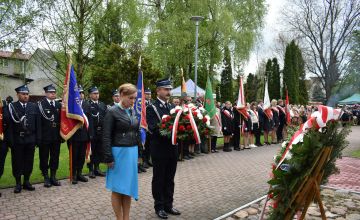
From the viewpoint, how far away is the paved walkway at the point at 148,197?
19.7ft

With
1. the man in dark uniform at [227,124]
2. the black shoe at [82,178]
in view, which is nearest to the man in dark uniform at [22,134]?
the black shoe at [82,178]

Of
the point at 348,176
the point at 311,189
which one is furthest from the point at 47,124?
the point at 348,176

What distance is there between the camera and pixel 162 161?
585 centimetres

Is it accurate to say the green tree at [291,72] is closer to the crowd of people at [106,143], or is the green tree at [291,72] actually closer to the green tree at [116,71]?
the green tree at [116,71]

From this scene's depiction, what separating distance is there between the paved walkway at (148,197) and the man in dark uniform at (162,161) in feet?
0.95

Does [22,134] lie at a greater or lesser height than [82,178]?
greater

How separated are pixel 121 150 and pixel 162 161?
4.00ft

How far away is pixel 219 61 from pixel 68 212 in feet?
87.3

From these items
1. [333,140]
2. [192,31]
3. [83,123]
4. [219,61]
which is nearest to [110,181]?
[333,140]

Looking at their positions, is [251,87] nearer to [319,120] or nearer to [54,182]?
[54,182]

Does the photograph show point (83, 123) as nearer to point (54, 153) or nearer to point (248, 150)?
point (54, 153)

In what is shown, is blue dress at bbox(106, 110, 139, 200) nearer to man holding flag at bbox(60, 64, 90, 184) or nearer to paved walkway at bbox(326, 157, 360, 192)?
man holding flag at bbox(60, 64, 90, 184)

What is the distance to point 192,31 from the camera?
1129 inches

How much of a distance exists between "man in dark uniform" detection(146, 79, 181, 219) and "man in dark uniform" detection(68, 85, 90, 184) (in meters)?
2.90
